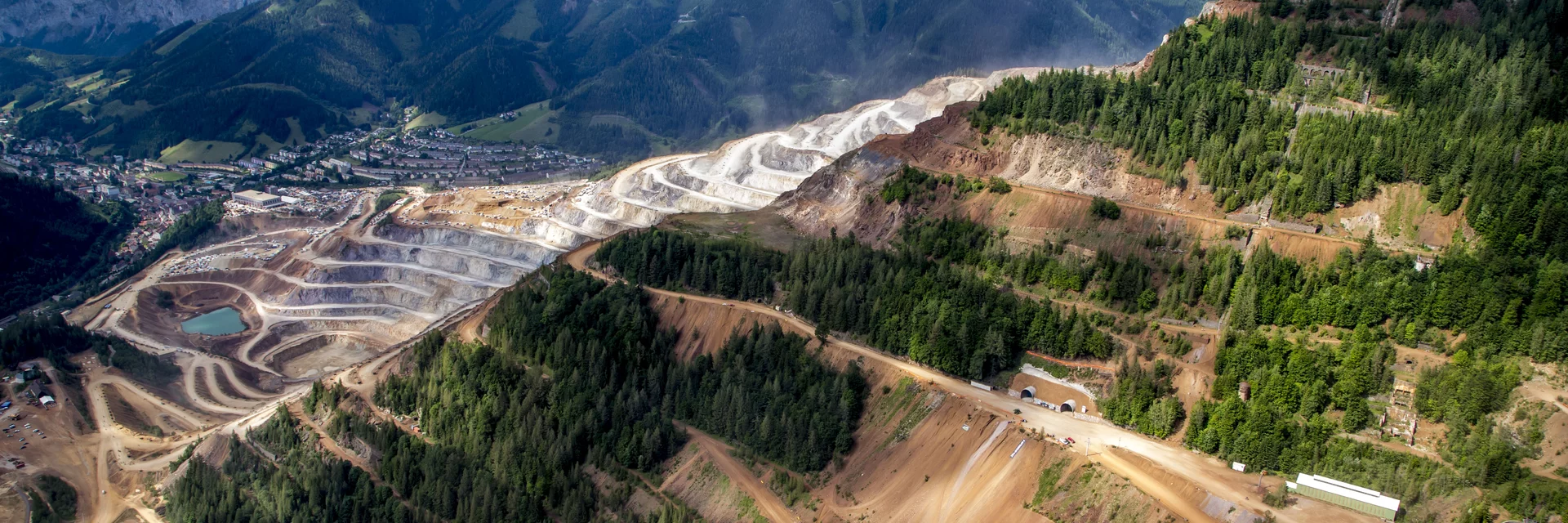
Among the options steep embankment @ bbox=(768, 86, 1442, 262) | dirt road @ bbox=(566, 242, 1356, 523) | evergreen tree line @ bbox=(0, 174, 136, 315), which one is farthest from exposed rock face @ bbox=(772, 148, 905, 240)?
evergreen tree line @ bbox=(0, 174, 136, 315)

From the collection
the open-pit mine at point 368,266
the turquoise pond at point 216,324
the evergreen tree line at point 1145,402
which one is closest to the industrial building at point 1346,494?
the evergreen tree line at point 1145,402

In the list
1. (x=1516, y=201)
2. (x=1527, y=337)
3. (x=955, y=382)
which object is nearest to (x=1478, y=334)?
(x=1527, y=337)

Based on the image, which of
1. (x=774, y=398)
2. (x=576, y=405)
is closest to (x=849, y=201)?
(x=774, y=398)

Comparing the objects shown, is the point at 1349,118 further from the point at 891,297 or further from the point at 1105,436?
Result: the point at 891,297

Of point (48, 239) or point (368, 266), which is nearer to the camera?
point (368, 266)

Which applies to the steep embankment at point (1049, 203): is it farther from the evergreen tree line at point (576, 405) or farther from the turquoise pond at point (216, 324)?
the turquoise pond at point (216, 324)

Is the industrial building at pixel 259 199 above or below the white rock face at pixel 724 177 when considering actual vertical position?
below
